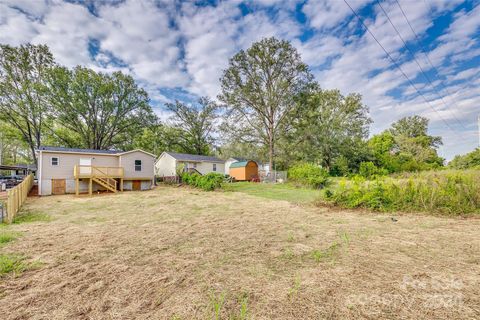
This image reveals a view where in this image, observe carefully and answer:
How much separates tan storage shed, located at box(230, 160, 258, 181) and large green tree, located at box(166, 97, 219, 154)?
31.2 feet

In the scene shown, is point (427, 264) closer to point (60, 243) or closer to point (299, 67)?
point (60, 243)

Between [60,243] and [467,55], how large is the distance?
18.4 metres

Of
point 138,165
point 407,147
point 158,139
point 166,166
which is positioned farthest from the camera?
point 407,147

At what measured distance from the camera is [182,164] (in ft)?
67.9

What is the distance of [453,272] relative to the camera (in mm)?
2779

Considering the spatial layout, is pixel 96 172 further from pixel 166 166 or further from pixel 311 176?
pixel 311 176

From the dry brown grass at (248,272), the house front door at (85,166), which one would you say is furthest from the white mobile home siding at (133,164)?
the dry brown grass at (248,272)

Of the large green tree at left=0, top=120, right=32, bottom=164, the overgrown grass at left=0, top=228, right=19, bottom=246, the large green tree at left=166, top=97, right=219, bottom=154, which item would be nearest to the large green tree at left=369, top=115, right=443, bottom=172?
the large green tree at left=166, top=97, right=219, bottom=154

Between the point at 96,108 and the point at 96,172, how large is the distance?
40.4 ft

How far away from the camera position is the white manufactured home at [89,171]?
13.5m

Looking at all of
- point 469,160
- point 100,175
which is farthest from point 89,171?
point 469,160

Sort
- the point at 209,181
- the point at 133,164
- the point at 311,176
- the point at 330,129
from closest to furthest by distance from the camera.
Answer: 1. the point at 209,181
2. the point at 311,176
3. the point at 133,164
4. the point at 330,129

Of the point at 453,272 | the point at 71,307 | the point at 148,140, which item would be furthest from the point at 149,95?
the point at 453,272

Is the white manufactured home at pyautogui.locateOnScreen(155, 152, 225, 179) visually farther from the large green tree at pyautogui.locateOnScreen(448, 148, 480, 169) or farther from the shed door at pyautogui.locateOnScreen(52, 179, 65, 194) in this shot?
the large green tree at pyautogui.locateOnScreen(448, 148, 480, 169)
